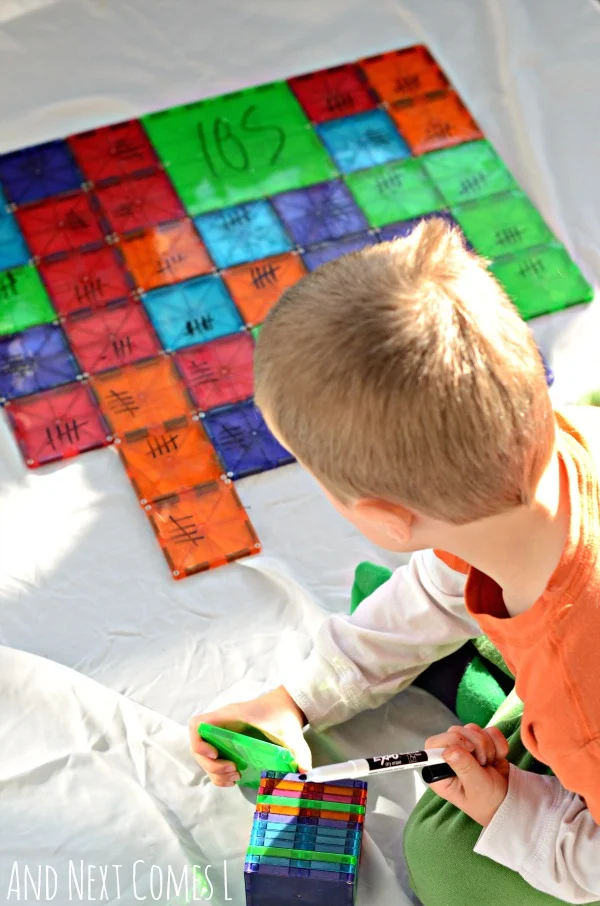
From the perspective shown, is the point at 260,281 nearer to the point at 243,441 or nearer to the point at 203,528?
the point at 243,441

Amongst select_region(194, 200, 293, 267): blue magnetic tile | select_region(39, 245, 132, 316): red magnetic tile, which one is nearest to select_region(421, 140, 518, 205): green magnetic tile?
select_region(194, 200, 293, 267): blue magnetic tile

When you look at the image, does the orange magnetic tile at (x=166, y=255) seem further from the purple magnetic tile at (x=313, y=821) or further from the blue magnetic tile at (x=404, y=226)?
the purple magnetic tile at (x=313, y=821)

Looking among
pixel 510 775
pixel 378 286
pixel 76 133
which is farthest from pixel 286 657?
pixel 76 133

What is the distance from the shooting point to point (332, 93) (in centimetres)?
170

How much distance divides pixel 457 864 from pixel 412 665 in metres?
0.21

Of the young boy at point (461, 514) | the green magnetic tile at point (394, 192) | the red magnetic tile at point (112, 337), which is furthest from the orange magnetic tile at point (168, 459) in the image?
the green magnetic tile at point (394, 192)

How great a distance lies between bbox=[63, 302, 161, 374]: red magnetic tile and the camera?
144 centimetres

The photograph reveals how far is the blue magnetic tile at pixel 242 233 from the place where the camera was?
1.53 metres

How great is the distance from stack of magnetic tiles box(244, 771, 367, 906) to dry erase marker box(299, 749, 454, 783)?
27 millimetres

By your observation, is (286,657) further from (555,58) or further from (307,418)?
(555,58)

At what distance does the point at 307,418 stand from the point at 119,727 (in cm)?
54

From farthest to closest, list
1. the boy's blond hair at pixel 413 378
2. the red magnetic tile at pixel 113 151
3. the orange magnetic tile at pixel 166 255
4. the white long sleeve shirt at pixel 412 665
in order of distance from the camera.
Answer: the red magnetic tile at pixel 113 151 → the orange magnetic tile at pixel 166 255 → the white long sleeve shirt at pixel 412 665 → the boy's blond hair at pixel 413 378

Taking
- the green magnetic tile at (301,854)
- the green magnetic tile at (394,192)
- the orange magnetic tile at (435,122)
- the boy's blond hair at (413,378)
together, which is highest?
the orange magnetic tile at (435,122)

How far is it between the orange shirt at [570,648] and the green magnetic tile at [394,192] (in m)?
0.76
